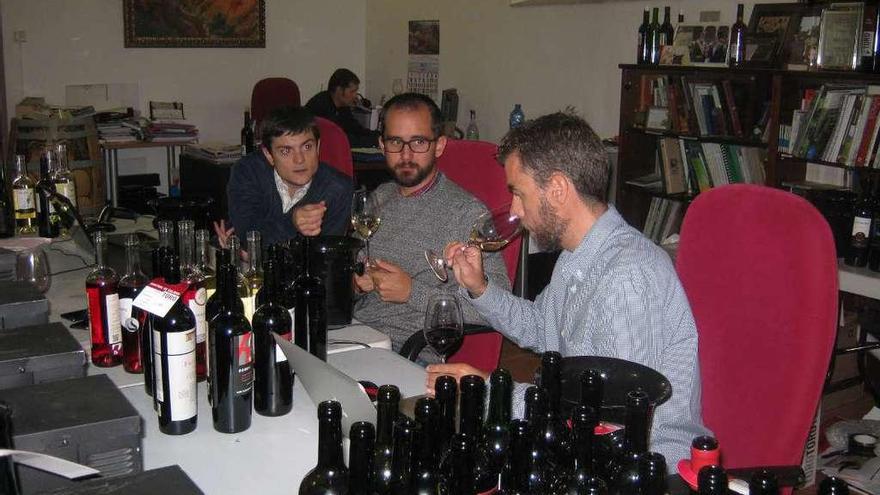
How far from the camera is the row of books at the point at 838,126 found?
368 centimetres

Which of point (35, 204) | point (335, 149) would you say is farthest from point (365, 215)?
point (35, 204)

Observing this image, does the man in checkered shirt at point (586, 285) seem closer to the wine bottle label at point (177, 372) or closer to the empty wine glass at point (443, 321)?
the empty wine glass at point (443, 321)

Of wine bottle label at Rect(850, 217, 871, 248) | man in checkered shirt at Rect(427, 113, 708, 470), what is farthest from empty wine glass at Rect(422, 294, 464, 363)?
wine bottle label at Rect(850, 217, 871, 248)

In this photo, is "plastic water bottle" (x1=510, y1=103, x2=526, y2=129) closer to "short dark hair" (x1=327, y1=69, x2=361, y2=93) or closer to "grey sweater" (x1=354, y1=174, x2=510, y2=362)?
"short dark hair" (x1=327, y1=69, x2=361, y2=93)

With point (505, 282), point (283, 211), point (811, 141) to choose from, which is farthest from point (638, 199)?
point (505, 282)

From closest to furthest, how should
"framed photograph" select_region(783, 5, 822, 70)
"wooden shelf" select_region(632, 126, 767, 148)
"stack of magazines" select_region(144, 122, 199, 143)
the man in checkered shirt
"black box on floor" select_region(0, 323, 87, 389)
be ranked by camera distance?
1. "black box on floor" select_region(0, 323, 87, 389)
2. the man in checkered shirt
3. "framed photograph" select_region(783, 5, 822, 70)
4. "wooden shelf" select_region(632, 126, 767, 148)
5. "stack of magazines" select_region(144, 122, 199, 143)

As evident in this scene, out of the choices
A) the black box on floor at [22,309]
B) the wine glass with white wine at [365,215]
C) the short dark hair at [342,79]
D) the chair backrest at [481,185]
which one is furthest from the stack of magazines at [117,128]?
the black box on floor at [22,309]

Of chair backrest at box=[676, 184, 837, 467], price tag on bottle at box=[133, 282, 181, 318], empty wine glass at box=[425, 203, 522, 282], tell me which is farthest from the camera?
empty wine glass at box=[425, 203, 522, 282]

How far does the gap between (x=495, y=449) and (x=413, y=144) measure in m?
1.59

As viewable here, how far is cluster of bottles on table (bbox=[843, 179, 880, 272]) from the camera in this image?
137 inches

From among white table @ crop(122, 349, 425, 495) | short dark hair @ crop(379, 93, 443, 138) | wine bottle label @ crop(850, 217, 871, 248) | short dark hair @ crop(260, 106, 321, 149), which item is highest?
short dark hair @ crop(379, 93, 443, 138)

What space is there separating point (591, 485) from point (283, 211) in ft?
7.74

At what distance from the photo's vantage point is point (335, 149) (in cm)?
343

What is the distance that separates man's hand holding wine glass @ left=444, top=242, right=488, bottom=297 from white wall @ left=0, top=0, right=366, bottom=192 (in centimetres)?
571
